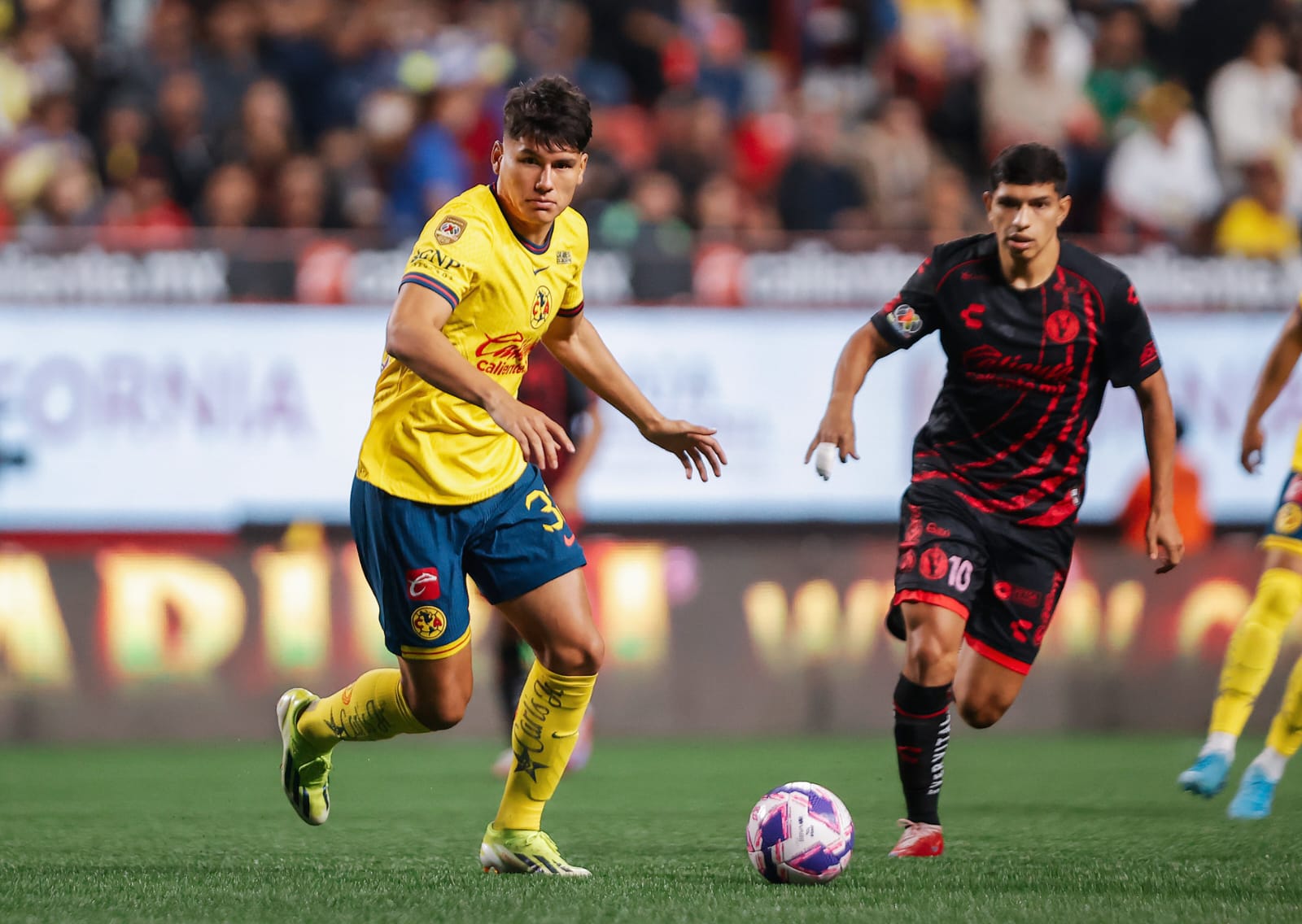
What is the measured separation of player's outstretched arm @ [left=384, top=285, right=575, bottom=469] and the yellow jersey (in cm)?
20

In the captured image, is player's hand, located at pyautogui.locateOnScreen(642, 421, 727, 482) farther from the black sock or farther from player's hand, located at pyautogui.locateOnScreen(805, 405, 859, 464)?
the black sock

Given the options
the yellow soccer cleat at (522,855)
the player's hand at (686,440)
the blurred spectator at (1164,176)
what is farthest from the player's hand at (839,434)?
the blurred spectator at (1164,176)

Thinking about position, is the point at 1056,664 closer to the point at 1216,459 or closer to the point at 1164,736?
the point at 1164,736

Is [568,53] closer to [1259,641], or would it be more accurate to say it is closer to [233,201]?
[233,201]

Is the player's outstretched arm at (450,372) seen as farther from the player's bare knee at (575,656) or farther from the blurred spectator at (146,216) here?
the blurred spectator at (146,216)

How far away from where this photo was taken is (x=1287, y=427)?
1288 cm

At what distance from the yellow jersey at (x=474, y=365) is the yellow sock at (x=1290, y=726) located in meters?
3.20

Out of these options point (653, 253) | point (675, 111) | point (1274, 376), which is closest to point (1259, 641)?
point (1274, 376)

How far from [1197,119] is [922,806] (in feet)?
33.2

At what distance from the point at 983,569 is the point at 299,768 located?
7.76 feet

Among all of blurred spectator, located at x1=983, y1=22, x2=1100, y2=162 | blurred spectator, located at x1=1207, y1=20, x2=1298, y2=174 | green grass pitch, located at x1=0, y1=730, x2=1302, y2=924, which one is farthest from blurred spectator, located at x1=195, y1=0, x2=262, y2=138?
blurred spectator, located at x1=1207, y1=20, x2=1298, y2=174

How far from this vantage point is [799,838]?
5.30 m

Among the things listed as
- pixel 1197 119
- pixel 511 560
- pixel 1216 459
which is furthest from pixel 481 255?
pixel 1197 119

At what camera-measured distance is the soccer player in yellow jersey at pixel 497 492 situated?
5324 mm
